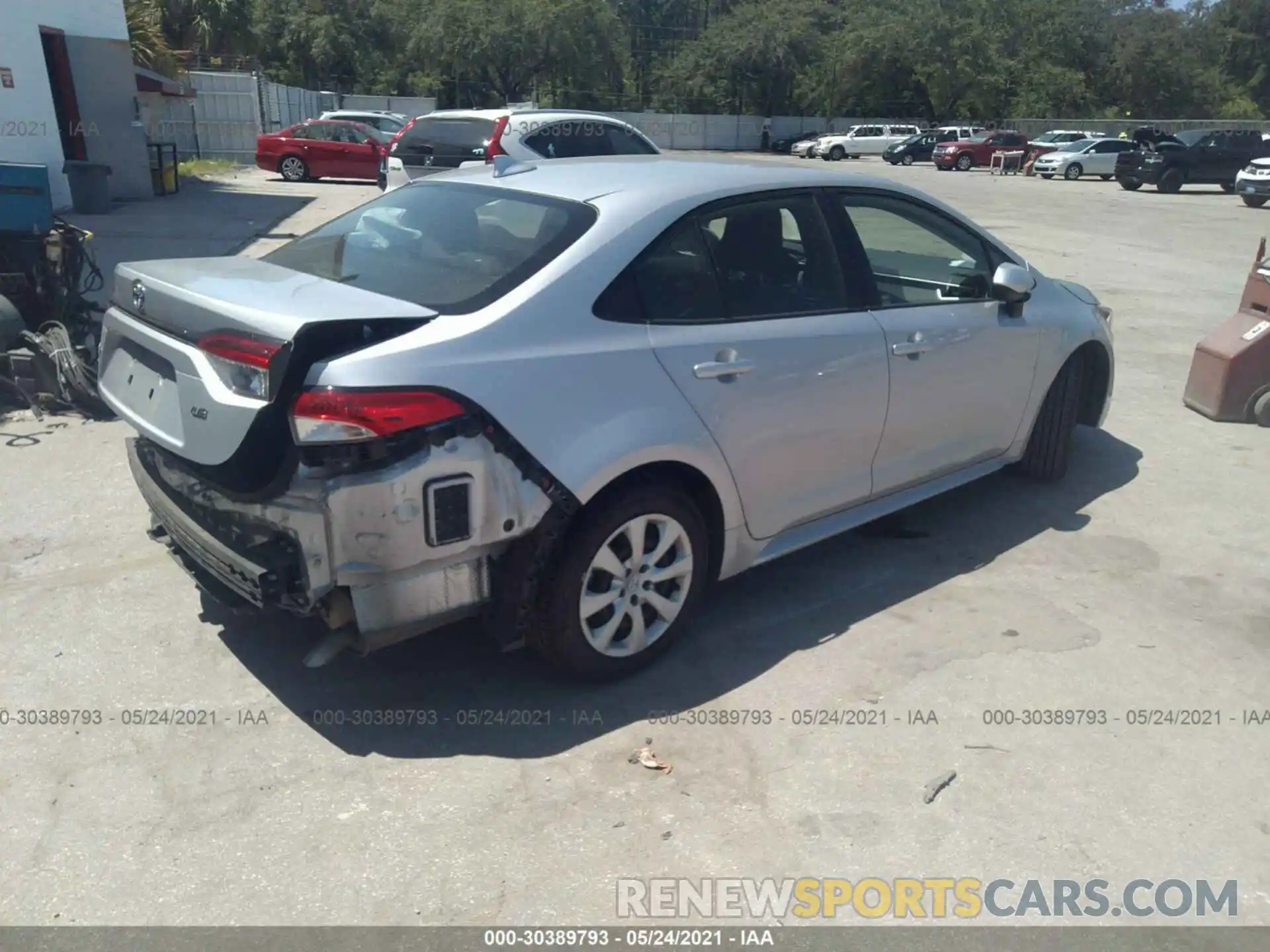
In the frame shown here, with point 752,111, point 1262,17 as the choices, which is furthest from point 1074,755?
point 1262,17

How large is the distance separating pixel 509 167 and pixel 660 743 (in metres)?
2.36

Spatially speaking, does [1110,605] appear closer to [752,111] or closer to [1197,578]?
[1197,578]

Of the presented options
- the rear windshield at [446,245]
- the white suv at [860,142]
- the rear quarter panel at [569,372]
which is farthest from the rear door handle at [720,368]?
the white suv at [860,142]

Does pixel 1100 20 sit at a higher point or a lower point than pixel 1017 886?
higher

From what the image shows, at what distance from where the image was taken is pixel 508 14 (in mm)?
52906

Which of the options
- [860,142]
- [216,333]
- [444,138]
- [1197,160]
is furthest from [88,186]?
[860,142]

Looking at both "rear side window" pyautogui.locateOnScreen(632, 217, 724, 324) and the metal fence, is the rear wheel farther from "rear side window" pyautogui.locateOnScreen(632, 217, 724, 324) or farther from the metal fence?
the metal fence

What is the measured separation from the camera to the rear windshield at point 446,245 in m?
3.39

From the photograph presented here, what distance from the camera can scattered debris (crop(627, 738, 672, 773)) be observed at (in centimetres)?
327

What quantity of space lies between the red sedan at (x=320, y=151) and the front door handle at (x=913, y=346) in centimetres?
2192

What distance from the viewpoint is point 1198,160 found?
99.9ft

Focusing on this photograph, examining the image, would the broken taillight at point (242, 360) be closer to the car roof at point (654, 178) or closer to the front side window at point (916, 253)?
the car roof at point (654, 178)

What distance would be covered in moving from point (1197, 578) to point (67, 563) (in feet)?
16.3

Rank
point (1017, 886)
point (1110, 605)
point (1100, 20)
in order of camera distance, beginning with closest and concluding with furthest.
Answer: point (1017, 886) → point (1110, 605) → point (1100, 20)
